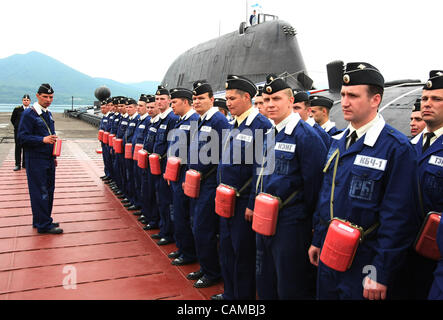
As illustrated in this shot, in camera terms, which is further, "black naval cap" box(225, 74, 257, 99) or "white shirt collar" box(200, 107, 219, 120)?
"white shirt collar" box(200, 107, 219, 120)

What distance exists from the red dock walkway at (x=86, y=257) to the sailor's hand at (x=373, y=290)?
192 cm

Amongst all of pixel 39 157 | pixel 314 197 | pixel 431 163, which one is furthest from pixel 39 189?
pixel 431 163

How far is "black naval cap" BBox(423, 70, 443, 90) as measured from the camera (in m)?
2.47

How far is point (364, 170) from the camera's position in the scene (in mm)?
2148

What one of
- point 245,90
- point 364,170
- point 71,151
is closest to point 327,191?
point 364,170

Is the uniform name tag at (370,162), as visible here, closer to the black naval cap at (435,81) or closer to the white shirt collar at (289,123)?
the white shirt collar at (289,123)

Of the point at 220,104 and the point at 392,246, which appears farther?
the point at 220,104

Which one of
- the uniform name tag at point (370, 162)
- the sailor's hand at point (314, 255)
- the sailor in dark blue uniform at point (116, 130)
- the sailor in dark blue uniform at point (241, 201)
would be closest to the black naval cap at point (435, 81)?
the uniform name tag at point (370, 162)

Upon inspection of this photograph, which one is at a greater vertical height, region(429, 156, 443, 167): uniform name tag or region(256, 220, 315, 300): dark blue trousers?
region(429, 156, 443, 167): uniform name tag

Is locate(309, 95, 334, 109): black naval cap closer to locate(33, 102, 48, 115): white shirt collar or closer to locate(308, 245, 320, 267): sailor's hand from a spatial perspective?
locate(308, 245, 320, 267): sailor's hand

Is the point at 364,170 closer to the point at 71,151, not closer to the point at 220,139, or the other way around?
the point at 220,139

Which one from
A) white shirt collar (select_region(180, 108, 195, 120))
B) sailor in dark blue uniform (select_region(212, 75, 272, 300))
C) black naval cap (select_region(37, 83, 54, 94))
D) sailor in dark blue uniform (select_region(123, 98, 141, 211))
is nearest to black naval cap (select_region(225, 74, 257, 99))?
sailor in dark blue uniform (select_region(212, 75, 272, 300))

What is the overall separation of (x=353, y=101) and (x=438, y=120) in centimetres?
81

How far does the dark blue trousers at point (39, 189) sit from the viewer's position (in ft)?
16.8
